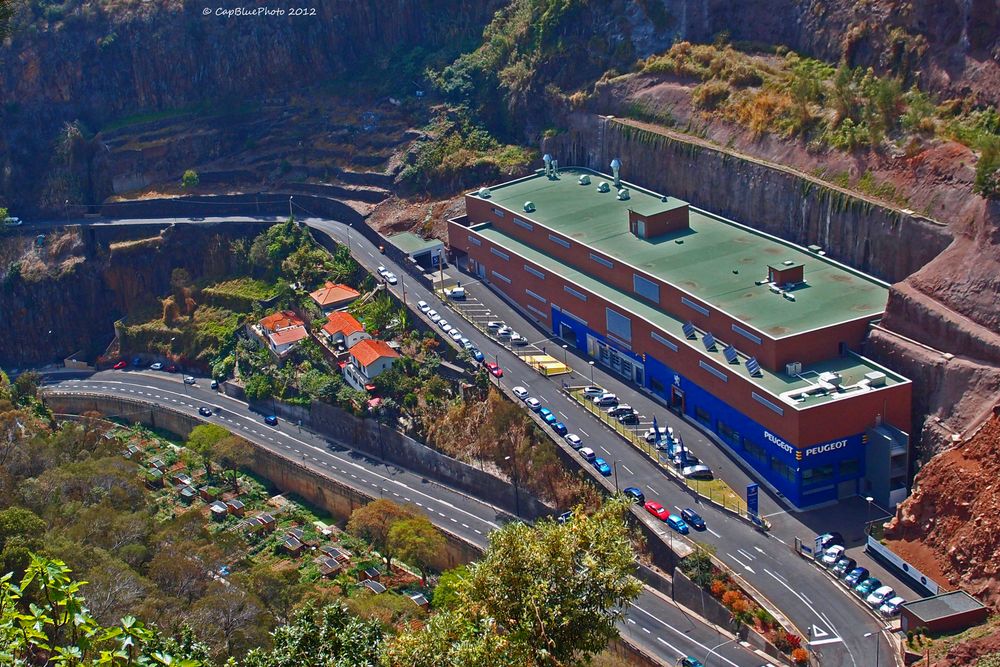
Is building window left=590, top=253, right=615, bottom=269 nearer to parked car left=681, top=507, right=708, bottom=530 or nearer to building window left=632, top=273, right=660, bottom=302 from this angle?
building window left=632, top=273, right=660, bottom=302

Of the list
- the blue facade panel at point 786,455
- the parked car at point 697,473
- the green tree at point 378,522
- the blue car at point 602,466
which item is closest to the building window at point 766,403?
the blue facade panel at point 786,455

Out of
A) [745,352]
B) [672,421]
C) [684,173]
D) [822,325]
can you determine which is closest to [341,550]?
[672,421]

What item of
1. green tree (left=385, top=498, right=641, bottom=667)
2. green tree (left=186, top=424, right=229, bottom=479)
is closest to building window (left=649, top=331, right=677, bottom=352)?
green tree (left=186, top=424, right=229, bottom=479)

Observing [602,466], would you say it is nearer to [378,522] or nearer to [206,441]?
[378,522]

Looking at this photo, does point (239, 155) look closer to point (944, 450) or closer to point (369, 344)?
point (369, 344)

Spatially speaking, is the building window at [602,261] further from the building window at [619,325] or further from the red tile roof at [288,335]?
the red tile roof at [288,335]
